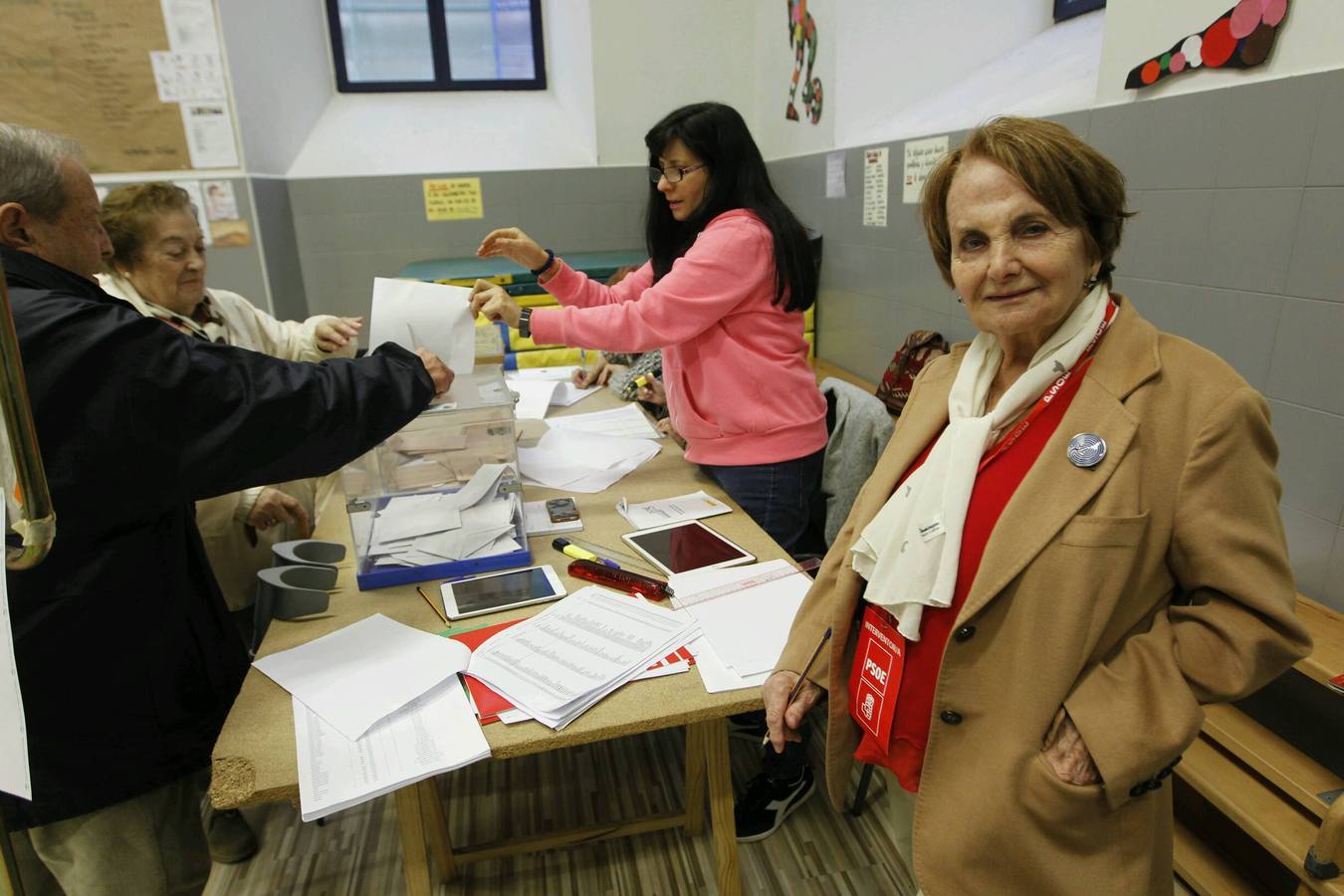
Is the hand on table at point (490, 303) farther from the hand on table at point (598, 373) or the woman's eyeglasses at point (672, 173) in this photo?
the hand on table at point (598, 373)

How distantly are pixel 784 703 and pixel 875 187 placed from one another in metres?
2.31

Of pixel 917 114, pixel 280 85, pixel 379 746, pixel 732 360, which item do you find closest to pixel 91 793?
pixel 379 746

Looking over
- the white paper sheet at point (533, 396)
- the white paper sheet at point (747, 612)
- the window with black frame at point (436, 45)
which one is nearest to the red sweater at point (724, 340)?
the white paper sheet at point (747, 612)

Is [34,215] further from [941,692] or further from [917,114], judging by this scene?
[917,114]

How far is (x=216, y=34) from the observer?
3.50 metres

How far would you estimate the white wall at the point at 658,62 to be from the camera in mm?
4184

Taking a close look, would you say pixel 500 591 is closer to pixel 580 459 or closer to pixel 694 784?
pixel 580 459

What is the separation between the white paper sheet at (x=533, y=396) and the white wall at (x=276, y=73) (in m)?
1.97

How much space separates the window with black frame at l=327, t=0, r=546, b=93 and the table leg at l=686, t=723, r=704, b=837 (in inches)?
160

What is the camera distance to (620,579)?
59.7 inches

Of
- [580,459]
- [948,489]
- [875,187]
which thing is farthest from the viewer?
[875,187]

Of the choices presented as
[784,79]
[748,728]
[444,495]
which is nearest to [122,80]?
[784,79]

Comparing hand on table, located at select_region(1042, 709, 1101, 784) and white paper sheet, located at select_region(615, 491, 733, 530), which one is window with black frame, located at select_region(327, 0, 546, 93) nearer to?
white paper sheet, located at select_region(615, 491, 733, 530)

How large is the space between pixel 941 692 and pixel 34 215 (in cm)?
146
